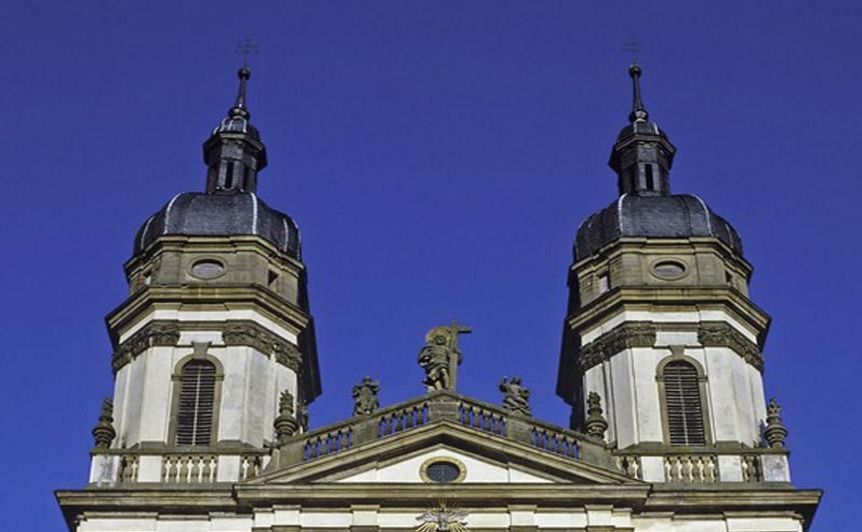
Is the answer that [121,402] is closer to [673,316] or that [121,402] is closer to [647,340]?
[647,340]

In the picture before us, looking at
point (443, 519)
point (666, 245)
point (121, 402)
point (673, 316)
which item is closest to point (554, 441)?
point (443, 519)

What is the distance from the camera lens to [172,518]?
3588 centimetres

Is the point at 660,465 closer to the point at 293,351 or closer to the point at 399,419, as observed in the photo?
the point at 399,419

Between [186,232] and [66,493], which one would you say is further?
[186,232]

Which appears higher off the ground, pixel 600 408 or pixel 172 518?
pixel 600 408

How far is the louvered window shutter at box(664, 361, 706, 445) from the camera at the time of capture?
38.3 m

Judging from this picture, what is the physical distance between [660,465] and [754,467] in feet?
6.34

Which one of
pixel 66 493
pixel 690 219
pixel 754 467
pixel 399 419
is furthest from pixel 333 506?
pixel 690 219

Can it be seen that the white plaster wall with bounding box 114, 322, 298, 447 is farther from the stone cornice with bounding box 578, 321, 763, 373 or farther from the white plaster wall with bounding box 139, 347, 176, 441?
the stone cornice with bounding box 578, 321, 763, 373

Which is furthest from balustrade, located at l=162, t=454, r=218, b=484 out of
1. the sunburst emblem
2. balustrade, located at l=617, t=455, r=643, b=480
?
balustrade, located at l=617, t=455, r=643, b=480

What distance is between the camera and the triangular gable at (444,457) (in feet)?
117

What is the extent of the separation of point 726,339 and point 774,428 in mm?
2765

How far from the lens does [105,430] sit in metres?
Result: 37.6

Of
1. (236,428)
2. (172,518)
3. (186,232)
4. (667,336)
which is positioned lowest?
(172,518)
